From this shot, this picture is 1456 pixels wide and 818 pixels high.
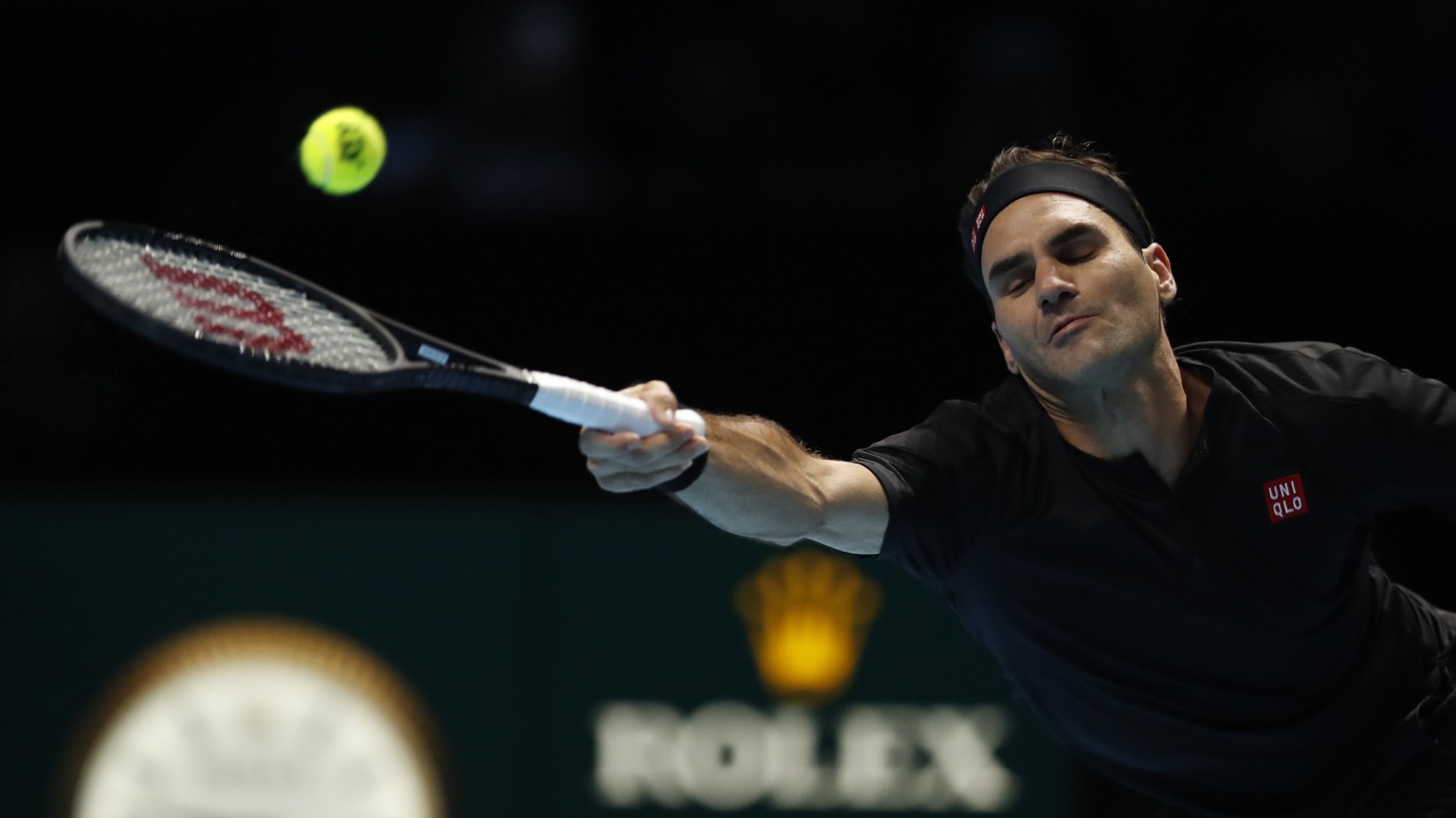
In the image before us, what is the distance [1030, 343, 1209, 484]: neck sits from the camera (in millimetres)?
4039

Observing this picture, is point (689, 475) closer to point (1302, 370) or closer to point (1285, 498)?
point (1285, 498)

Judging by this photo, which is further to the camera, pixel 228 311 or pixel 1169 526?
pixel 1169 526

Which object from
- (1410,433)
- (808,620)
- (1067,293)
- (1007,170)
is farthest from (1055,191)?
(808,620)

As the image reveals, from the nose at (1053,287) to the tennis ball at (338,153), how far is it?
3.08 meters

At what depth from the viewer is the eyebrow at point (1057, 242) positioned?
408cm

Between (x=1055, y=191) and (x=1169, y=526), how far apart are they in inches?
32.9

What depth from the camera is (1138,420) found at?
405 cm

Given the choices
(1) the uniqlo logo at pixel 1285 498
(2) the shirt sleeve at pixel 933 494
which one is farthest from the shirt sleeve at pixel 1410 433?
(2) the shirt sleeve at pixel 933 494

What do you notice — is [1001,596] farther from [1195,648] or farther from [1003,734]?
[1003,734]

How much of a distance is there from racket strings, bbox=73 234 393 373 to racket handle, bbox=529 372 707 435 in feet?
1.13

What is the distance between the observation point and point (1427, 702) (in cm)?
417

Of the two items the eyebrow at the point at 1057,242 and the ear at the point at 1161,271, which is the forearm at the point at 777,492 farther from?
the ear at the point at 1161,271

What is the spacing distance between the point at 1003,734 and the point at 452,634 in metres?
2.09

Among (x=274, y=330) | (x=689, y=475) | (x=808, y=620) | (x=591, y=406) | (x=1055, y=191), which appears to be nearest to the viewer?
(x=591, y=406)
